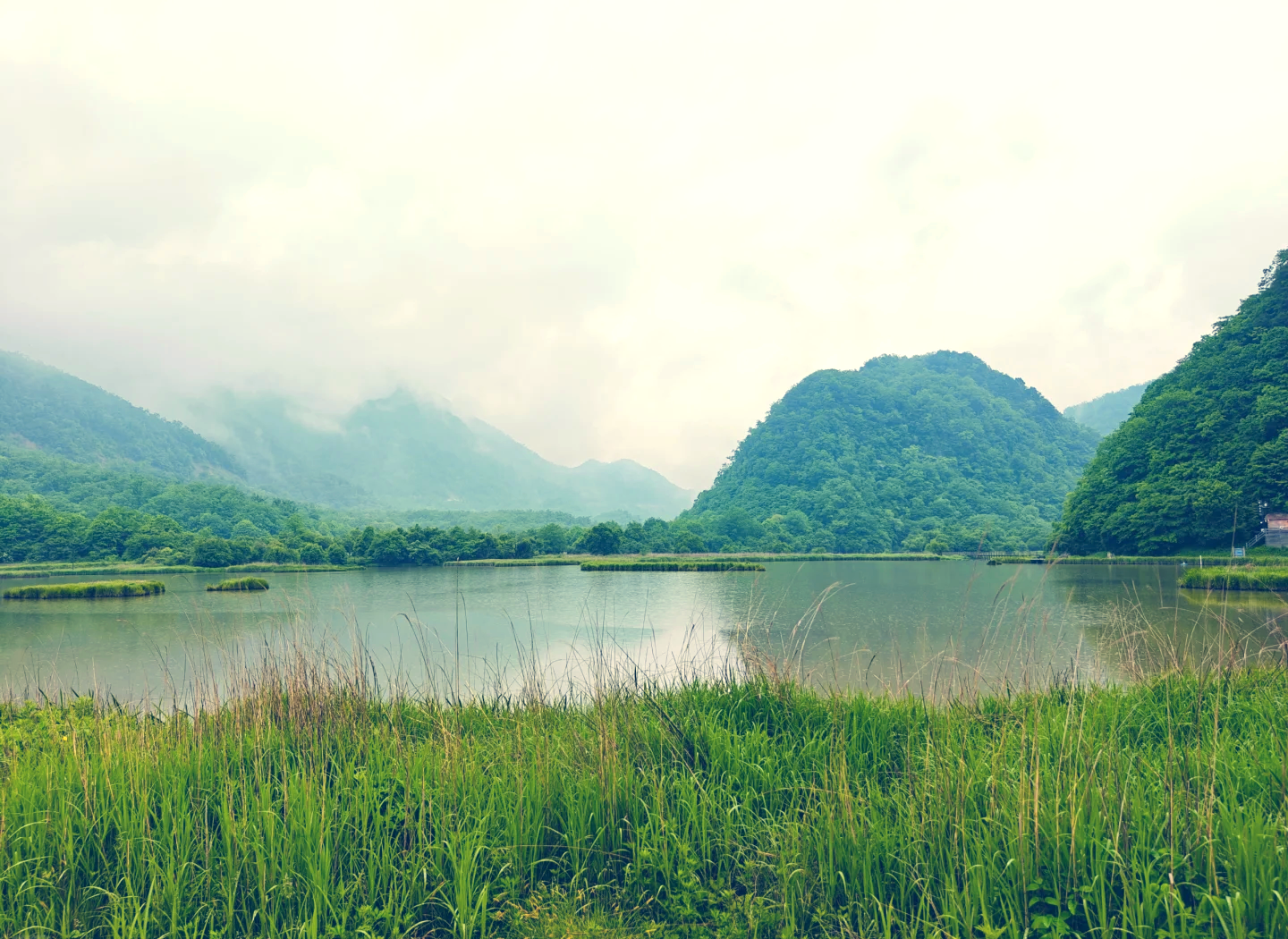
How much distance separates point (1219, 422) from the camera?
47000mm

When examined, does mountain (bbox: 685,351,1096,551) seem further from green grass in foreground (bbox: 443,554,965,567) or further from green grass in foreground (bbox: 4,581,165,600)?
green grass in foreground (bbox: 4,581,165,600)

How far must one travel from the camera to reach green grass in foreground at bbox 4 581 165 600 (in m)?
30.6

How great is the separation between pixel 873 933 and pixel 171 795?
12.8 ft

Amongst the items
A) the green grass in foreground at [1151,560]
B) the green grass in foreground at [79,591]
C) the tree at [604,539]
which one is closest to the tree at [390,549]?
the tree at [604,539]

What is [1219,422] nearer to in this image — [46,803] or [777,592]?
[777,592]

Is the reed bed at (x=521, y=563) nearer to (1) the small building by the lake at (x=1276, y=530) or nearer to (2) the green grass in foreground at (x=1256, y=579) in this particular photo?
(2) the green grass in foreground at (x=1256, y=579)

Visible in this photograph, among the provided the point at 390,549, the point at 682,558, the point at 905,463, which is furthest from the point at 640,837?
the point at 905,463

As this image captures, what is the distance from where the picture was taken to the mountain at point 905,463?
90250 millimetres

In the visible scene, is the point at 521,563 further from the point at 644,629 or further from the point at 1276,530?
the point at 1276,530

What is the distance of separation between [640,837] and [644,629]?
14.4 meters

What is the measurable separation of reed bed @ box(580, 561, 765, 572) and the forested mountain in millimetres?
22091

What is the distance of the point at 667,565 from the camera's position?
53.6m

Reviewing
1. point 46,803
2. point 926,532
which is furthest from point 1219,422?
point 46,803

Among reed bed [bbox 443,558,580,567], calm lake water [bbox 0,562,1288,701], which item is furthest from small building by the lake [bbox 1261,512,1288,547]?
reed bed [bbox 443,558,580,567]
